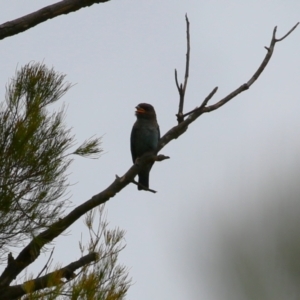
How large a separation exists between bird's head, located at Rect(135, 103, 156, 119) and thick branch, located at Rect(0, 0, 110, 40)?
2717 mm

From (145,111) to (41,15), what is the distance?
283cm

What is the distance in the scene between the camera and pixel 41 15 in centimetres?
256

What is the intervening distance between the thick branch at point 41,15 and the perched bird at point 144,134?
2415 mm

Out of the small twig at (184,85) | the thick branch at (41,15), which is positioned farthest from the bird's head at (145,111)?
the thick branch at (41,15)

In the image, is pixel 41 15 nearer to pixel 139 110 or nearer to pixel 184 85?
pixel 184 85

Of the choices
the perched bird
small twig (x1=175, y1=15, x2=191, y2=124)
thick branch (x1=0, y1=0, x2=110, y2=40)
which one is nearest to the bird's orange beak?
the perched bird

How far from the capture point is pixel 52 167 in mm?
2760

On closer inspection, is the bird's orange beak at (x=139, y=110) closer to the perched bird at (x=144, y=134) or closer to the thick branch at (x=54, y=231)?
the perched bird at (x=144, y=134)

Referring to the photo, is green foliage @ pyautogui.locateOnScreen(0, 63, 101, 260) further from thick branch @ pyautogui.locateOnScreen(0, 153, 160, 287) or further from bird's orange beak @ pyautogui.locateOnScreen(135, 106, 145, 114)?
bird's orange beak @ pyautogui.locateOnScreen(135, 106, 145, 114)

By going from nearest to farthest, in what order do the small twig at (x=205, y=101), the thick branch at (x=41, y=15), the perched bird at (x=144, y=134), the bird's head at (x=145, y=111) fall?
the thick branch at (x=41, y=15) < the small twig at (x=205, y=101) < the perched bird at (x=144, y=134) < the bird's head at (x=145, y=111)

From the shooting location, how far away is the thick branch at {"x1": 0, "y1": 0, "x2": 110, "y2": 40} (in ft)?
8.19

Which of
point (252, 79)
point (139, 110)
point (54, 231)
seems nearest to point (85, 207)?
point (54, 231)

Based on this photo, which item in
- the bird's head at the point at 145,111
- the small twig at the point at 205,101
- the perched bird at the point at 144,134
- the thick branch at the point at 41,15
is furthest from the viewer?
the bird's head at the point at 145,111

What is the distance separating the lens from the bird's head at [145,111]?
532 cm
